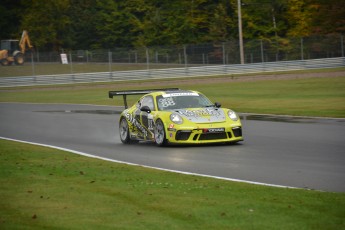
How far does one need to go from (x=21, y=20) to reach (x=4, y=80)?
29.7 metres

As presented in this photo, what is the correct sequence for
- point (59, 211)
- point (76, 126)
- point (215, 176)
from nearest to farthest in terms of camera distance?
point (59, 211)
point (215, 176)
point (76, 126)

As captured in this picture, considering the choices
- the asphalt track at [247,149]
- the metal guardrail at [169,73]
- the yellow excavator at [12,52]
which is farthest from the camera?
the yellow excavator at [12,52]

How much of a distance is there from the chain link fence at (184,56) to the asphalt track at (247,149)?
29892 mm

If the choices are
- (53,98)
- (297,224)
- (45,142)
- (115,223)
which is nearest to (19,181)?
(115,223)

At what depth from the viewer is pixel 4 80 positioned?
184 ft

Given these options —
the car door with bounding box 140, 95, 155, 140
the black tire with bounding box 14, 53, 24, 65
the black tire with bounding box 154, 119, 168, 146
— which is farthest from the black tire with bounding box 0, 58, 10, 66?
the black tire with bounding box 154, 119, 168, 146

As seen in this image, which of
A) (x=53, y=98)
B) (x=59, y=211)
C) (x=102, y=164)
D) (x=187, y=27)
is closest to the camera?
(x=59, y=211)

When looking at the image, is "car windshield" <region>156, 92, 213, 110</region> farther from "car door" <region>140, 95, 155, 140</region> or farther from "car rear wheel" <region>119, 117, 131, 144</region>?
"car rear wheel" <region>119, 117, 131, 144</region>

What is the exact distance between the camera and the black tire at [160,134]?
16.7 metres

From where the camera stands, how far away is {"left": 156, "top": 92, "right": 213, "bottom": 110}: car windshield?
1753cm

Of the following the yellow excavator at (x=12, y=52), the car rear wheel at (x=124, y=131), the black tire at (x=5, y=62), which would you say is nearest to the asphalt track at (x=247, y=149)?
the car rear wheel at (x=124, y=131)

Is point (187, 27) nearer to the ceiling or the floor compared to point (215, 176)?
nearer to the ceiling

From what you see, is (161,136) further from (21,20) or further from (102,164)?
(21,20)

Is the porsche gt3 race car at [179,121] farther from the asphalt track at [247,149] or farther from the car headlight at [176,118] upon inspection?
the asphalt track at [247,149]
